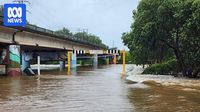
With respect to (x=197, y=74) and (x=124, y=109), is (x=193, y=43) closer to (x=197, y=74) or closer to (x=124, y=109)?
(x=197, y=74)

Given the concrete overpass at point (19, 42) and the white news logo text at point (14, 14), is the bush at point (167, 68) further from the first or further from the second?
the white news logo text at point (14, 14)

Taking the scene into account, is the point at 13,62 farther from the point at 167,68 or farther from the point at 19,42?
the point at 167,68

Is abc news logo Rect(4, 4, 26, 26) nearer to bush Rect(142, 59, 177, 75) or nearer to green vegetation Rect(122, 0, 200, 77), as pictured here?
green vegetation Rect(122, 0, 200, 77)

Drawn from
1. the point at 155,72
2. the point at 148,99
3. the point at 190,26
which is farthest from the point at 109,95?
the point at 155,72

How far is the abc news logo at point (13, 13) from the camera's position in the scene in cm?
4496

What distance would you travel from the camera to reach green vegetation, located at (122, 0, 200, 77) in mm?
36719

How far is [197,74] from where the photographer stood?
42500mm

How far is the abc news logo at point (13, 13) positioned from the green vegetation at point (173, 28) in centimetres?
1117

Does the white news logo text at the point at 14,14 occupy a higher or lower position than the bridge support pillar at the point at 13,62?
higher

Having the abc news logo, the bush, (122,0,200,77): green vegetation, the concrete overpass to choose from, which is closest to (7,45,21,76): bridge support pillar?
the concrete overpass

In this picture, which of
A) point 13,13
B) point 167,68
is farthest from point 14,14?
point 167,68

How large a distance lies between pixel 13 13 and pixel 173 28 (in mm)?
16110

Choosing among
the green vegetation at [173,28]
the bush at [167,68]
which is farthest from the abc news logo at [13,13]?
the bush at [167,68]

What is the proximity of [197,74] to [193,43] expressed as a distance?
3.53 metres
